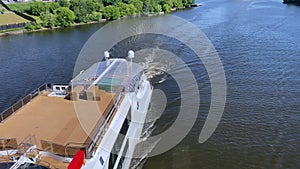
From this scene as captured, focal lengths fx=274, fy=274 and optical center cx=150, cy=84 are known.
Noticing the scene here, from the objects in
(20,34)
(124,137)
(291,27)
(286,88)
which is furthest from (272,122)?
(20,34)

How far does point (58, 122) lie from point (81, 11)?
50.5 metres

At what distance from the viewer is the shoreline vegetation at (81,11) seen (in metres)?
53.0

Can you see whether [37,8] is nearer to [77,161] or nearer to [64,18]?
[64,18]

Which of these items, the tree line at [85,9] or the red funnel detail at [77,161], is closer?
the red funnel detail at [77,161]

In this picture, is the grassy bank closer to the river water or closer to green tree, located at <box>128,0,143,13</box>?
the river water

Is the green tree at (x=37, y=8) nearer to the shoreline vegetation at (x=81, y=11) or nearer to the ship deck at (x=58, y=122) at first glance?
the shoreline vegetation at (x=81, y=11)

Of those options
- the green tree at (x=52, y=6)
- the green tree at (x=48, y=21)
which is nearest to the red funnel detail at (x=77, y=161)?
the green tree at (x=48, y=21)

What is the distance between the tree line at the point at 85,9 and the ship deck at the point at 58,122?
141 feet

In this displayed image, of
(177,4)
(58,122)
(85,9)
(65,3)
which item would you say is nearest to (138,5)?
(85,9)

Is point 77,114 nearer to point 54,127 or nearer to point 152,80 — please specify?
point 54,127

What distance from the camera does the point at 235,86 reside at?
75.8 ft

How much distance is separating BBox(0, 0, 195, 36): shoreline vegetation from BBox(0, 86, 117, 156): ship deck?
4239 cm

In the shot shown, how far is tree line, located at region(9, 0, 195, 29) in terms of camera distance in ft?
176

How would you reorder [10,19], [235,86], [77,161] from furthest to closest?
[10,19] < [235,86] < [77,161]
